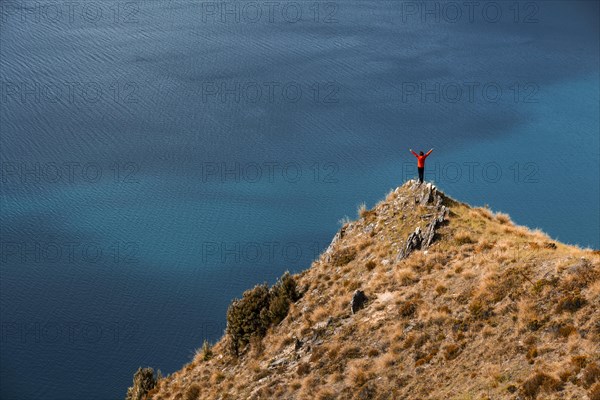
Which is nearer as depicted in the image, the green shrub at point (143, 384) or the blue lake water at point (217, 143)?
the green shrub at point (143, 384)

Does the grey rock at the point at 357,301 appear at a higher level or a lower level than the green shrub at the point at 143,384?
lower

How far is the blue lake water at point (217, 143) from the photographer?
197 feet

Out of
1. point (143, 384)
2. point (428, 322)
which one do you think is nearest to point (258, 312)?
point (143, 384)

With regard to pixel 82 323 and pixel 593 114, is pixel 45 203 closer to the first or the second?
pixel 82 323

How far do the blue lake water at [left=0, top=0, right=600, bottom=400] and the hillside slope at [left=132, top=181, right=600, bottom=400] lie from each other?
2570cm

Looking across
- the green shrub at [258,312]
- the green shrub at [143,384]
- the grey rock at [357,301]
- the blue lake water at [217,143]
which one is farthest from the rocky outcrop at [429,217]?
the blue lake water at [217,143]

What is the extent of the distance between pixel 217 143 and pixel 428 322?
65153 millimetres

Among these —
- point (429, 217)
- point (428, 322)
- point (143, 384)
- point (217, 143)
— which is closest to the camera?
point (428, 322)

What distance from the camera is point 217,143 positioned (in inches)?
3386

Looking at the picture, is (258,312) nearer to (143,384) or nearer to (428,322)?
(143,384)

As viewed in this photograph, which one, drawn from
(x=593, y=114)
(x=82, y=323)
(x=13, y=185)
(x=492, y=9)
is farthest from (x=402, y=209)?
(x=492, y=9)

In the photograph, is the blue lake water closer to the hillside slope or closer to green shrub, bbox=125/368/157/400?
green shrub, bbox=125/368/157/400

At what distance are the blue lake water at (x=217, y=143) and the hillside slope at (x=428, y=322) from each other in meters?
25.7

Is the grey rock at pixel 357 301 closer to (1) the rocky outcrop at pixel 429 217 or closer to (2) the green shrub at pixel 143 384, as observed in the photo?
(1) the rocky outcrop at pixel 429 217
